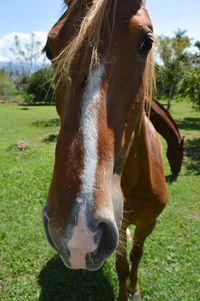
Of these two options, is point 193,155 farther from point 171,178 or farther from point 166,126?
point 166,126

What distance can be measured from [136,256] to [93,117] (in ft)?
7.97

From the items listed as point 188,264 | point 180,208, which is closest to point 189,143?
point 180,208

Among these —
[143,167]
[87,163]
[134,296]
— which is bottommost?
[134,296]

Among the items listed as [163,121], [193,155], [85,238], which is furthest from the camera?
[193,155]

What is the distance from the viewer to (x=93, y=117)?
59.4 inches

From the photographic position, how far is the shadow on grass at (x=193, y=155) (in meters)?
9.02

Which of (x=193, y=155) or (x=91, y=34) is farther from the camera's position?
(x=193, y=155)

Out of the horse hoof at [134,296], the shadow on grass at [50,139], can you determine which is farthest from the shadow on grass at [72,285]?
the shadow on grass at [50,139]

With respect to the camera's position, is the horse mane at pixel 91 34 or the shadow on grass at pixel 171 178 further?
the shadow on grass at pixel 171 178

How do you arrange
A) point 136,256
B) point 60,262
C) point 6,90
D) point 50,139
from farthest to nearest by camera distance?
point 6,90 → point 50,139 → point 60,262 → point 136,256

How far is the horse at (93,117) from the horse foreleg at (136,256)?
5.49 feet

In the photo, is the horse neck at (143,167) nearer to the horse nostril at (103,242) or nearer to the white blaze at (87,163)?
the white blaze at (87,163)

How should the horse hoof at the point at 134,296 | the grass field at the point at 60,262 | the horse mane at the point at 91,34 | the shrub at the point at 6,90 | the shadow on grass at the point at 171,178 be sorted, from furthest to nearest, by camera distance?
1. the shrub at the point at 6,90
2. the shadow on grass at the point at 171,178
3. the grass field at the point at 60,262
4. the horse hoof at the point at 134,296
5. the horse mane at the point at 91,34

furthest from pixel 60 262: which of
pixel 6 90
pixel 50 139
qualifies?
pixel 6 90
